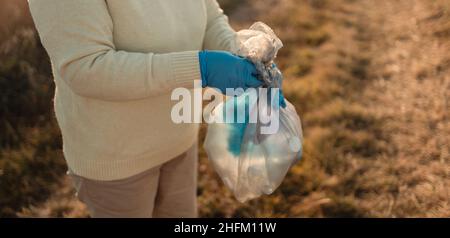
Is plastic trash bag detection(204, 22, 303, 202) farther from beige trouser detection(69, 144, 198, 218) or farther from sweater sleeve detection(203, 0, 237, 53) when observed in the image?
beige trouser detection(69, 144, 198, 218)

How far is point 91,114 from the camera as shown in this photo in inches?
50.2

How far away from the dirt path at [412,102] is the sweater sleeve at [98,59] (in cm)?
149

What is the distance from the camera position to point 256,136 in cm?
137

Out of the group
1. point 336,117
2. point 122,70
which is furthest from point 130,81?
point 336,117

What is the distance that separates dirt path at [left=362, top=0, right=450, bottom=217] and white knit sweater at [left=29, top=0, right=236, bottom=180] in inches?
52.0

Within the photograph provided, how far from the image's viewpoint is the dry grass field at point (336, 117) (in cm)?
231

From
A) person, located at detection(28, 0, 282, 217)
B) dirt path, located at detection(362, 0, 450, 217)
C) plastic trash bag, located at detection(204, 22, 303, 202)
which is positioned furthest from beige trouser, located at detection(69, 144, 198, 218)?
dirt path, located at detection(362, 0, 450, 217)

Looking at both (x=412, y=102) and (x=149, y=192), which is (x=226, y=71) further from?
(x=412, y=102)
